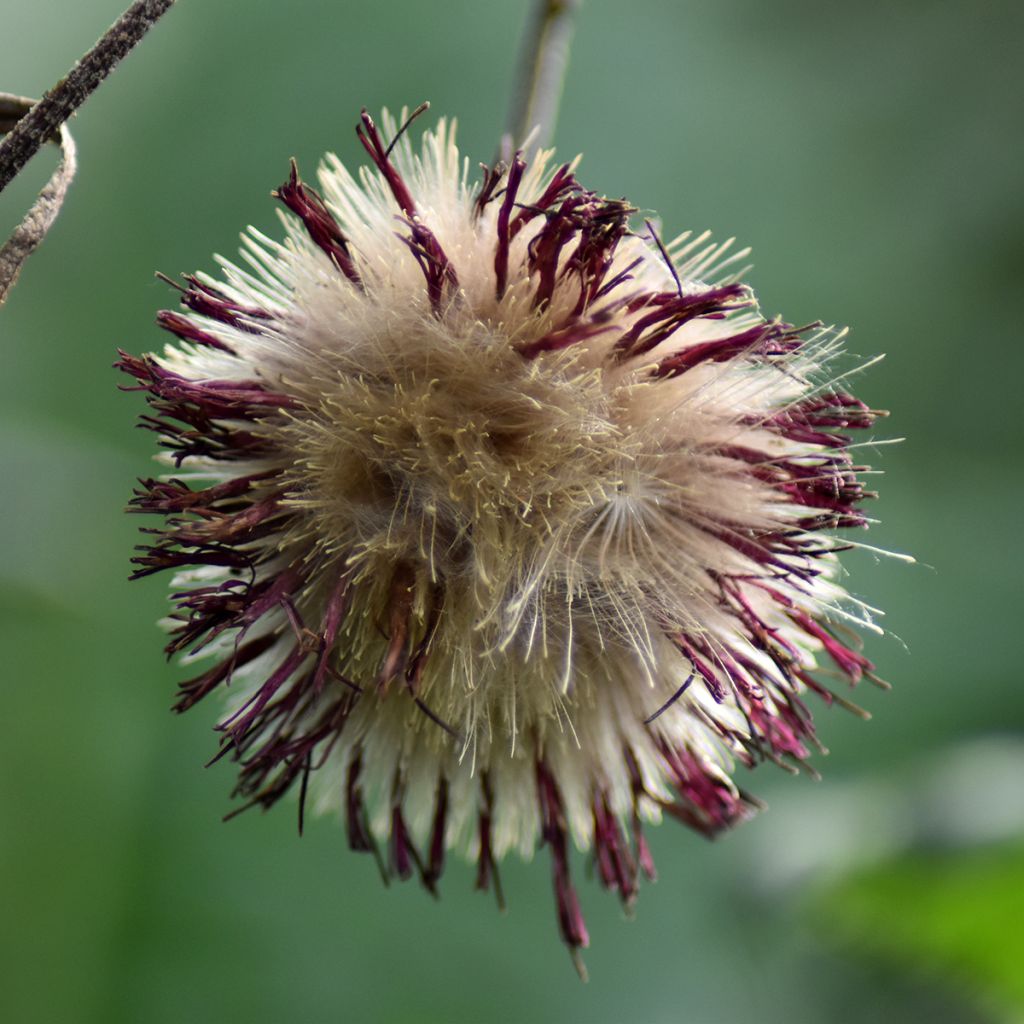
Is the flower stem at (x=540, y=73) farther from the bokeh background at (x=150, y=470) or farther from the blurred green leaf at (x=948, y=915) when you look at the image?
the bokeh background at (x=150, y=470)

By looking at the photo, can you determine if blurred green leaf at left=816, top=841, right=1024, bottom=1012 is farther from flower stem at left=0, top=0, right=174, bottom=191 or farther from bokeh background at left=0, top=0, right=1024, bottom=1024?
flower stem at left=0, top=0, right=174, bottom=191

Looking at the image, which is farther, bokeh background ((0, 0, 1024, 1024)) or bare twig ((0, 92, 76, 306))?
bokeh background ((0, 0, 1024, 1024))

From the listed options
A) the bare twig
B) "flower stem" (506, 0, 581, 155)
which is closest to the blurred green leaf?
"flower stem" (506, 0, 581, 155)

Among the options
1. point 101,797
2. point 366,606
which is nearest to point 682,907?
point 101,797

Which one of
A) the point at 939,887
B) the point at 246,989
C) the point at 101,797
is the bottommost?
the point at 246,989

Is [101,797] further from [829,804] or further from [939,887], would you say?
[939,887]
